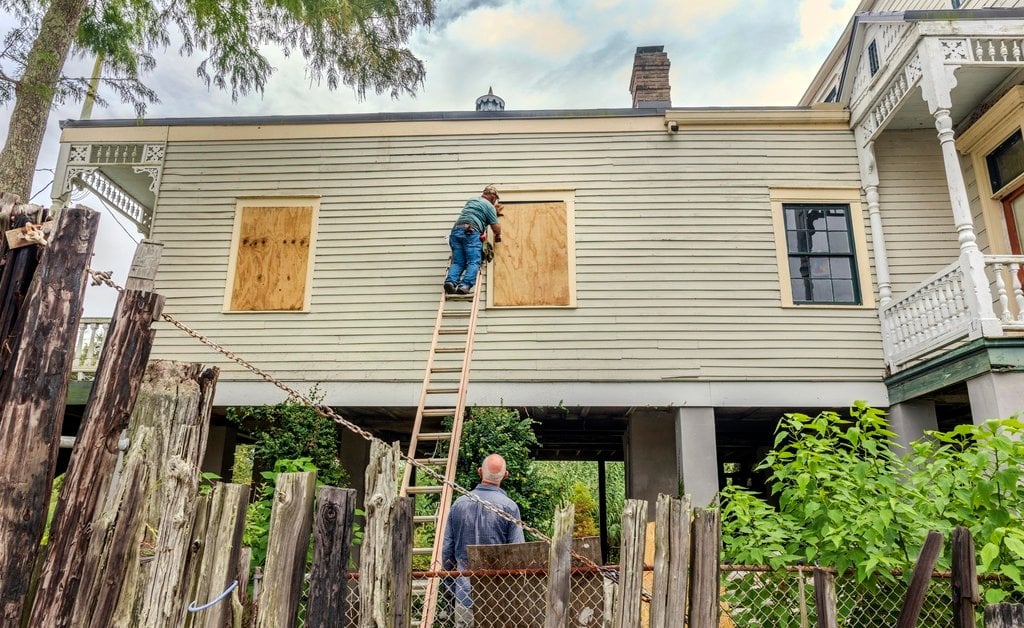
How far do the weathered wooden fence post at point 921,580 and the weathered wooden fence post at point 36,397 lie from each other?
3550 millimetres

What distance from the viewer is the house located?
8492mm

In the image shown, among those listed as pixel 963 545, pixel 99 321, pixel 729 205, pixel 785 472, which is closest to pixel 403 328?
pixel 99 321

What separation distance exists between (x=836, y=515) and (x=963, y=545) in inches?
28.4

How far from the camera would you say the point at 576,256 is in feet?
30.0

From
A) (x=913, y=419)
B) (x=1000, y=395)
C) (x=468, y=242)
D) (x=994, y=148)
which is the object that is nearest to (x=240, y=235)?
(x=468, y=242)

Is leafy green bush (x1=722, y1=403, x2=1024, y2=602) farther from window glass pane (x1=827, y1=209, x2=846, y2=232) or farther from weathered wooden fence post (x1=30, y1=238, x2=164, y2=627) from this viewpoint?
window glass pane (x1=827, y1=209, x2=846, y2=232)

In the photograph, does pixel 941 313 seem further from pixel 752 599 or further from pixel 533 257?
pixel 752 599

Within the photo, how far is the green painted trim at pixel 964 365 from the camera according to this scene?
253 inches

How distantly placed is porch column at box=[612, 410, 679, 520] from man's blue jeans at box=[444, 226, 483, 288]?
302cm

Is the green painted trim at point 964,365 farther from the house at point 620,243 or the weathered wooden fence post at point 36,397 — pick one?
the weathered wooden fence post at point 36,397

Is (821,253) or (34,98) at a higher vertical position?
(34,98)

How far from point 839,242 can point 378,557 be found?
27.6 ft

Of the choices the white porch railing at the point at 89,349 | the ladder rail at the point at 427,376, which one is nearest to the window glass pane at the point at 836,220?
the ladder rail at the point at 427,376

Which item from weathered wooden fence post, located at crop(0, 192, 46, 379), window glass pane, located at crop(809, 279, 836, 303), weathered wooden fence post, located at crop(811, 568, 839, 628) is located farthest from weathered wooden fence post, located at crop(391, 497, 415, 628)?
window glass pane, located at crop(809, 279, 836, 303)
